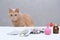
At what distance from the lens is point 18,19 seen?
4.39ft

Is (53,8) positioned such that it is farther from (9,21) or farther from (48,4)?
(9,21)

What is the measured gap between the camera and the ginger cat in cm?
129

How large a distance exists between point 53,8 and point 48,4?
0.25ft

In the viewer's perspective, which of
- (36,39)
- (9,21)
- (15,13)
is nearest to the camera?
(36,39)

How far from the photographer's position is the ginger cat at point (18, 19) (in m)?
1.29

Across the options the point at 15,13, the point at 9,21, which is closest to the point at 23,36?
the point at 15,13

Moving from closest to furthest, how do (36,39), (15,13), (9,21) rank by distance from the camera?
(36,39) < (15,13) < (9,21)

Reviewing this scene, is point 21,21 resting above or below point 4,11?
below

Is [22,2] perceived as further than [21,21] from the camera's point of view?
Yes

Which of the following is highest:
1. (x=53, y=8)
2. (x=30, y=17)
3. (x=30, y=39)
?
(x=53, y=8)

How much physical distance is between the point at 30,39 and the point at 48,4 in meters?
0.74

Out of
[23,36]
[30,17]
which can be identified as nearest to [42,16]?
[30,17]

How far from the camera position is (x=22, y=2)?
4.77 feet

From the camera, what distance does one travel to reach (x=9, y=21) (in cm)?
140
